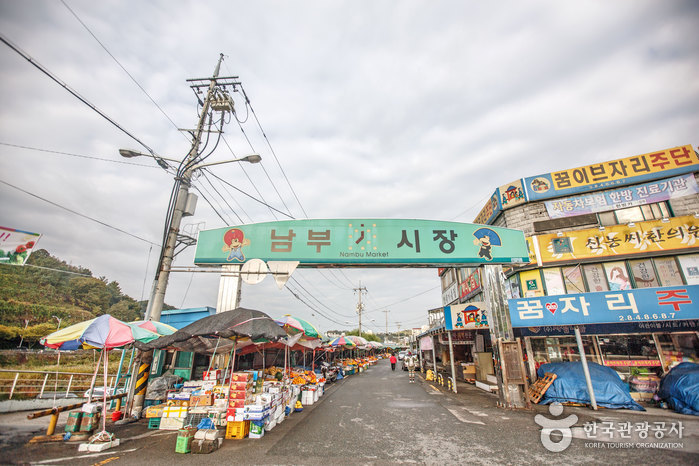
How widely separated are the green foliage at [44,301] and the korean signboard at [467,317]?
23168mm

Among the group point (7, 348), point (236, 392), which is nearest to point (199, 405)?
point (236, 392)

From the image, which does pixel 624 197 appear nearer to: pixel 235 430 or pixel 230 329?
pixel 230 329

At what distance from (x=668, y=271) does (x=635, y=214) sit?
9.25 ft

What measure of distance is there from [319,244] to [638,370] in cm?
1399

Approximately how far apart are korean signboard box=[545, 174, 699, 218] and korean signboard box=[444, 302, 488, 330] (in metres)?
6.62

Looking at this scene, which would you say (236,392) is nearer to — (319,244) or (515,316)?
(319,244)

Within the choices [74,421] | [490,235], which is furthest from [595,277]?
[74,421]

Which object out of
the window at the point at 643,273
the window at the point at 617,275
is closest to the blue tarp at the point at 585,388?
the window at the point at 617,275

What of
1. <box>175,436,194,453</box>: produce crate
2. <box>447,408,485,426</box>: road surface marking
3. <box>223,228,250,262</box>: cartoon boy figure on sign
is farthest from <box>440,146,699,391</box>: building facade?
<box>175,436,194,453</box>: produce crate

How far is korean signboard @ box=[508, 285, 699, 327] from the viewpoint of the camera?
9.13m

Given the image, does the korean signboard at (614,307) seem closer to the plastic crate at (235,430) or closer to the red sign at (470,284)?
the red sign at (470,284)

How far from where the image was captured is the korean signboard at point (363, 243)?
37.0 ft

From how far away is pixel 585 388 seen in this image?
9984 mm

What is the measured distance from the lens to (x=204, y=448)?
20.1 feet
